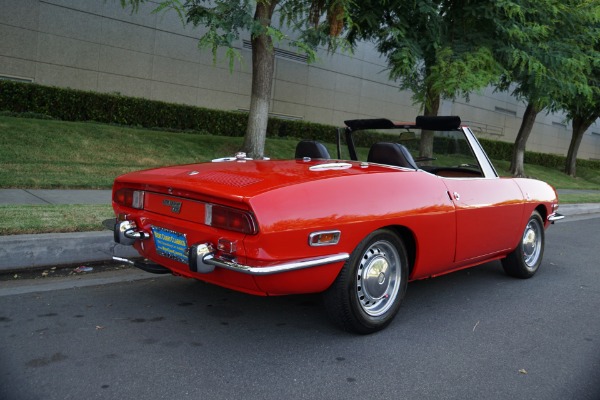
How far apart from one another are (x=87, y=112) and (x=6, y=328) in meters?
11.8

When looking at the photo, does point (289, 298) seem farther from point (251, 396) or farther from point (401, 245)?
point (251, 396)

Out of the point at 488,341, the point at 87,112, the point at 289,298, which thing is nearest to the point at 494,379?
the point at 488,341

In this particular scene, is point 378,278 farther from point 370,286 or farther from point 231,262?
point 231,262

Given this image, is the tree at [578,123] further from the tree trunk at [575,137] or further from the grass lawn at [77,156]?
the grass lawn at [77,156]

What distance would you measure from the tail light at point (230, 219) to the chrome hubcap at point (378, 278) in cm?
85

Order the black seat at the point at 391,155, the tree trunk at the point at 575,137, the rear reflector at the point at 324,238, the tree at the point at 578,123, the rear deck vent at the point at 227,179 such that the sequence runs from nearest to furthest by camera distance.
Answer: the rear reflector at the point at 324,238
the rear deck vent at the point at 227,179
the black seat at the point at 391,155
the tree at the point at 578,123
the tree trunk at the point at 575,137

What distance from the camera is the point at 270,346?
10.8 feet

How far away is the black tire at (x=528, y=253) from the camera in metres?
5.27

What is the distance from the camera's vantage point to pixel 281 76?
65.8ft

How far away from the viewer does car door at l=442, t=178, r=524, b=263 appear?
4.19 metres

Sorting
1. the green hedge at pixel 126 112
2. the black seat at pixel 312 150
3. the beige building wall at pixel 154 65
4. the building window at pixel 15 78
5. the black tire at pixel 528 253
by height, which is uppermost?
the beige building wall at pixel 154 65

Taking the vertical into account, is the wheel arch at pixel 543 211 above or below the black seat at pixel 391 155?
below

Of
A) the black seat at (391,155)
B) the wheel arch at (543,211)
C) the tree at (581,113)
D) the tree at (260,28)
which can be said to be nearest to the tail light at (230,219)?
the black seat at (391,155)

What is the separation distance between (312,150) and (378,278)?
1.57 meters
